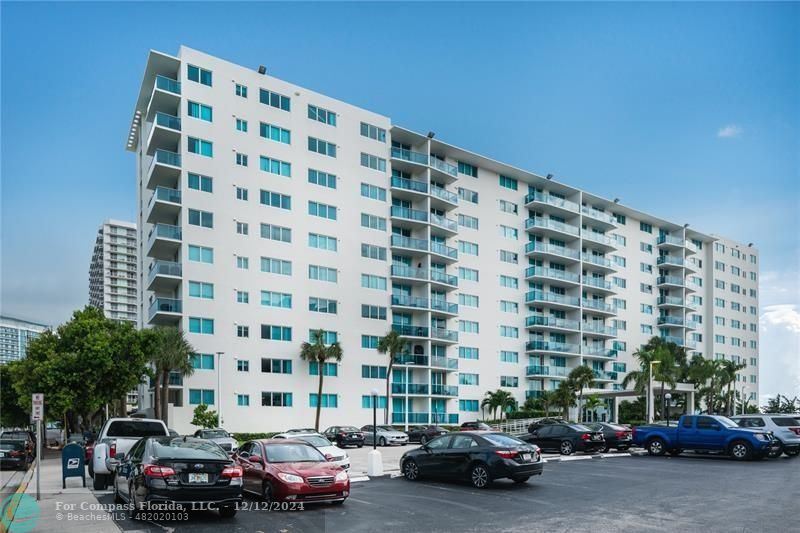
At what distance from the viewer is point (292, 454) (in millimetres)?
15992

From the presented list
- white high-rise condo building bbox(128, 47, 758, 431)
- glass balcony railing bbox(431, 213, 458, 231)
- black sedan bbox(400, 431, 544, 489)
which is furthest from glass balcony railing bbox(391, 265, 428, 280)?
black sedan bbox(400, 431, 544, 489)

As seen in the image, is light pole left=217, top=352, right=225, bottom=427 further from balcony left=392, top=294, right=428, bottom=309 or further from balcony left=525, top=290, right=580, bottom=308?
balcony left=525, top=290, right=580, bottom=308

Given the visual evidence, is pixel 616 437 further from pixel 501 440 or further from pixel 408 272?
pixel 408 272

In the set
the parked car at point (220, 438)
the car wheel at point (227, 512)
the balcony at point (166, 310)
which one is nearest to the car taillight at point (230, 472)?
the car wheel at point (227, 512)

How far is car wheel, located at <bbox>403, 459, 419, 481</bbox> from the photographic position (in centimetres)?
2036

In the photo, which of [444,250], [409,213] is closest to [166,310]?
[409,213]

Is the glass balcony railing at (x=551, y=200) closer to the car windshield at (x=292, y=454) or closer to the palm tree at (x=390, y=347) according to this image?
the palm tree at (x=390, y=347)

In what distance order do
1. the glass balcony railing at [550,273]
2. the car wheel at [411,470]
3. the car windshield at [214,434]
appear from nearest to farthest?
the car wheel at [411,470], the car windshield at [214,434], the glass balcony railing at [550,273]

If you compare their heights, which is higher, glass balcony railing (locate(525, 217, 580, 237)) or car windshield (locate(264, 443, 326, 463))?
glass balcony railing (locate(525, 217, 580, 237))

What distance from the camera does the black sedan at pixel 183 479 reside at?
1267 cm

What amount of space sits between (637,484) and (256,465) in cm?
1085

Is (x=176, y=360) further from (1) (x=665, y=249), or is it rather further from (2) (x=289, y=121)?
(1) (x=665, y=249)

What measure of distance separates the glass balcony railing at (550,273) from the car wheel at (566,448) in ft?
143

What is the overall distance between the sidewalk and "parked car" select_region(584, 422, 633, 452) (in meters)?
22.6
